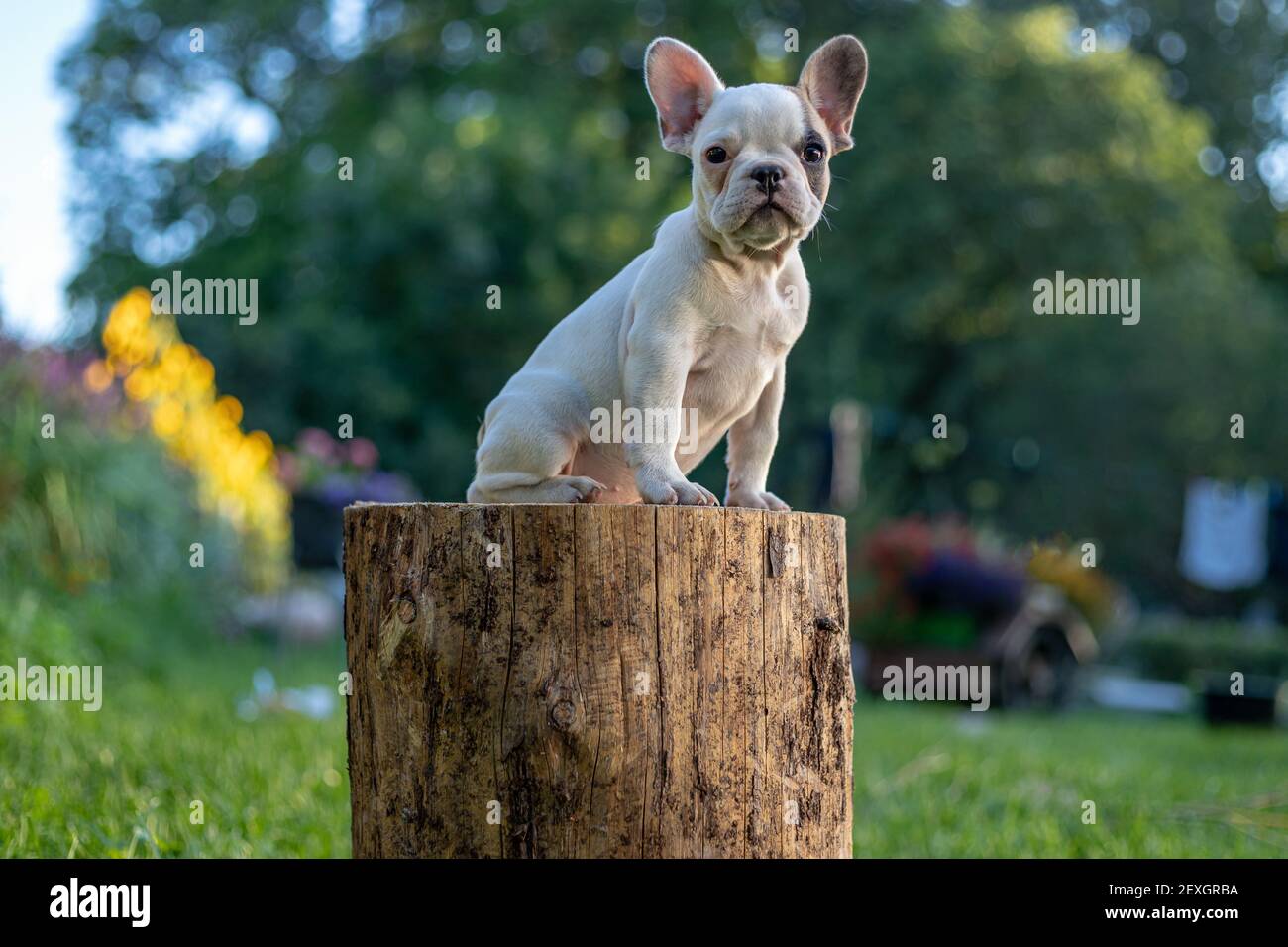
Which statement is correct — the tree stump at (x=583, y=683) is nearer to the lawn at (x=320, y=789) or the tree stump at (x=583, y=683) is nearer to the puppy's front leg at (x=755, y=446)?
the puppy's front leg at (x=755, y=446)

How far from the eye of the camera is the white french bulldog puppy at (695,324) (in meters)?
2.67

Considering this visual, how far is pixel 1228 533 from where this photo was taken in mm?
16953

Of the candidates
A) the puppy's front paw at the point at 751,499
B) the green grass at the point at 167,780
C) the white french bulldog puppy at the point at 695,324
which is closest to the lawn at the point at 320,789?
the green grass at the point at 167,780

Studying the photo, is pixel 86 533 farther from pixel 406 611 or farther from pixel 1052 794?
pixel 406 611

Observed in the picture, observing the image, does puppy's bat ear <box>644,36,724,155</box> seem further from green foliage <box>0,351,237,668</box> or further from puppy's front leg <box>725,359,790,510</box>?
green foliage <box>0,351,237,668</box>

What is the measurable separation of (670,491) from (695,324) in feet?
1.17

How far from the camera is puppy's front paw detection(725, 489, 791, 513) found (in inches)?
117

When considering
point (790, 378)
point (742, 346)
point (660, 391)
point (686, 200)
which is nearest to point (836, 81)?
point (742, 346)

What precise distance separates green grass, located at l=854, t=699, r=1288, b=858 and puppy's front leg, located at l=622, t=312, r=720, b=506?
220 centimetres

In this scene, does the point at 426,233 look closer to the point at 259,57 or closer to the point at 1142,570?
the point at 259,57

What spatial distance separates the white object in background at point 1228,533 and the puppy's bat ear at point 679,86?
52.1 feet

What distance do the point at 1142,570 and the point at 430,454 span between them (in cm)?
1192
